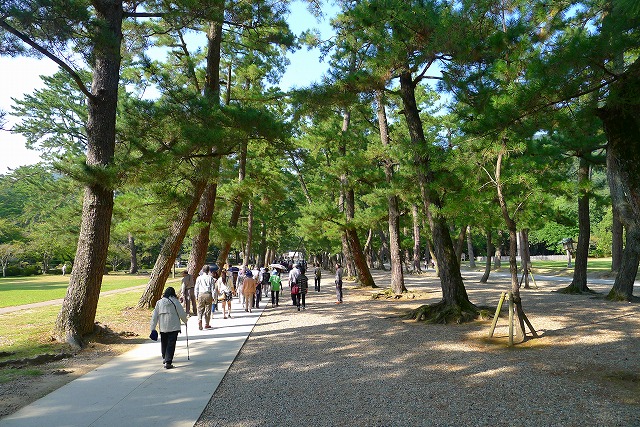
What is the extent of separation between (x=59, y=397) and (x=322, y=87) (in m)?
8.21

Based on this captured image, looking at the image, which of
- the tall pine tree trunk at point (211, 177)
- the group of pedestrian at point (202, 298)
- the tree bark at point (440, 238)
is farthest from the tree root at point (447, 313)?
the tall pine tree trunk at point (211, 177)

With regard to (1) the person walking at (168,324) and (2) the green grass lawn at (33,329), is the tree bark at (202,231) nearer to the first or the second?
(2) the green grass lawn at (33,329)

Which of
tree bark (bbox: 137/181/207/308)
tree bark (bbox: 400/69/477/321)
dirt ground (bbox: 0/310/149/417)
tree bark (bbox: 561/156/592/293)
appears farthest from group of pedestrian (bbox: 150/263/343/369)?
tree bark (bbox: 561/156/592/293)

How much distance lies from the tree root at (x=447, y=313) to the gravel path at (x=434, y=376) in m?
0.38

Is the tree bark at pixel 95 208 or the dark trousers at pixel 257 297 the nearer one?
the tree bark at pixel 95 208

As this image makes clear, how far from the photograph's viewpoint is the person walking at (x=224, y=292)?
12.9 metres

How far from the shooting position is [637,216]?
5.45 metres

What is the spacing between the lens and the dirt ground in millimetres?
5488

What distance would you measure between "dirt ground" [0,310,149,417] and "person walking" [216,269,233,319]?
95.4 inches

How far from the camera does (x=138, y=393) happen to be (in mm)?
5531

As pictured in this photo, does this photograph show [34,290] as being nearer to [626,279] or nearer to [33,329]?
[33,329]

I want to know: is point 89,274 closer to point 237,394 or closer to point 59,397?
point 59,397

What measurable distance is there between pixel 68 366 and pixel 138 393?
8.20 ft

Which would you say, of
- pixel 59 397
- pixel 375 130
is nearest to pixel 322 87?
pixel 59 397
